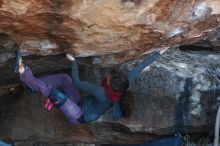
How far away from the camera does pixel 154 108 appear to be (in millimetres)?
6316

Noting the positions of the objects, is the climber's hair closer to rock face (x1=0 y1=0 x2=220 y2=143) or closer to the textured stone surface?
rock face (x1=0 y1=0 x2=220 y2=143)

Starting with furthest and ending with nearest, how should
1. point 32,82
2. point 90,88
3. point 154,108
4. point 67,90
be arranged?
point 154,108 → point 67,90 → point 90,88 → point 32,82

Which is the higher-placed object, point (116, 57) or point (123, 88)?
point (116, 57)

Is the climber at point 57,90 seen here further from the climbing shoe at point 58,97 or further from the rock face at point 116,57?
the rock face at point 116,57

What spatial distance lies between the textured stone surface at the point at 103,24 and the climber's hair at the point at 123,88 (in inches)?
13.9

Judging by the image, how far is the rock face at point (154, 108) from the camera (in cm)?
625

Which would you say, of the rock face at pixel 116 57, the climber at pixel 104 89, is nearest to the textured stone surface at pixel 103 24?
the rock face at pixel 116 57

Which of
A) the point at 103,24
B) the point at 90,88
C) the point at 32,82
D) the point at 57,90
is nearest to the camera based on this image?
the point at 103,24

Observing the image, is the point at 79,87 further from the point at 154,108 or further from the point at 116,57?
the point at 154,108

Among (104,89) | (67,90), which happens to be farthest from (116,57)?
(67,90)

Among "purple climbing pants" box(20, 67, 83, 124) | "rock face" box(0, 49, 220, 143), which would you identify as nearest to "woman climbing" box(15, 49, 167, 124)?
"purple climbing pants" box(20, 67, 83, 124)

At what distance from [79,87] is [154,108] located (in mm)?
1426

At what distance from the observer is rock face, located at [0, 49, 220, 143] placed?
625 cm

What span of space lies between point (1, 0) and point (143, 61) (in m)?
2.12
